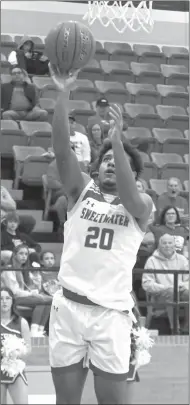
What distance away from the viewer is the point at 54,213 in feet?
25.9

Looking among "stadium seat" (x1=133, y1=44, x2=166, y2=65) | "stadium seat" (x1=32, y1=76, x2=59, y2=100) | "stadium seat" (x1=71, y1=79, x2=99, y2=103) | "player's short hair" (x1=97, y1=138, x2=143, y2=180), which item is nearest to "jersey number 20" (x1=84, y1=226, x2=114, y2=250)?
"player's short hair" (x1=97, y1=138, x2=143, y2=180)

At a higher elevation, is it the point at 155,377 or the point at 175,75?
the point at 175,75

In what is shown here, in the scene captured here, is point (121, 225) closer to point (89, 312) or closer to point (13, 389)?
point (89, 312)

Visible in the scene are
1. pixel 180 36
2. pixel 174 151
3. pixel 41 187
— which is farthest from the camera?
pixel 180 36

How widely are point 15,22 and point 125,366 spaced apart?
7344 mm

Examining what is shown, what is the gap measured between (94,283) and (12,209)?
4.07 meters

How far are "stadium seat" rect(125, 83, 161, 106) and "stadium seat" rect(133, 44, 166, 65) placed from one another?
547 mm

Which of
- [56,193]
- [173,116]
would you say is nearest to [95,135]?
[56,193]

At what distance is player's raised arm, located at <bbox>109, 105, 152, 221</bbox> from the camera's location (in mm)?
3036

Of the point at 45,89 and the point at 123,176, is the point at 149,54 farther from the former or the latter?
the point at 123,176

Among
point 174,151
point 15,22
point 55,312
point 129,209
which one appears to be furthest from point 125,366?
point 15,22

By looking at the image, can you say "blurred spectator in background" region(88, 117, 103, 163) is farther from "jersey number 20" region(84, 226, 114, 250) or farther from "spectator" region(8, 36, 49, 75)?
"jersey number 20" region(84, 226, 114, 250)

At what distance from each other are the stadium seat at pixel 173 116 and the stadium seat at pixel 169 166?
75cm

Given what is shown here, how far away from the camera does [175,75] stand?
1062cm
